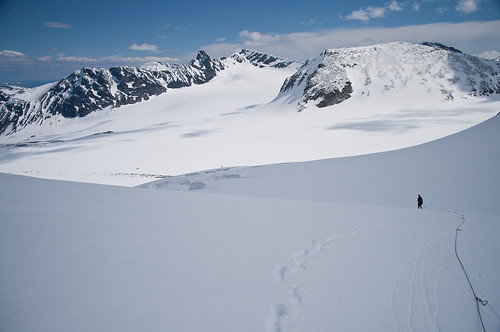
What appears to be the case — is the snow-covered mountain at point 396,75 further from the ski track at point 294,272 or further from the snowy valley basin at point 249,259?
the ski track at point 294,272

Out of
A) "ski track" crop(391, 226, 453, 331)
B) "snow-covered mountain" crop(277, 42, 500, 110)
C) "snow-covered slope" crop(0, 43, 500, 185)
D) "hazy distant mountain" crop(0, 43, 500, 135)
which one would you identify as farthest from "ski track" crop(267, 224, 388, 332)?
"snow-covered mountain" crop(277, 42, 500, 110)

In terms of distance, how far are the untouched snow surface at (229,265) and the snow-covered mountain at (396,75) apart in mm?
54561

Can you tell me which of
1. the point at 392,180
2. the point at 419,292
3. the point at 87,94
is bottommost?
the point at 419,292

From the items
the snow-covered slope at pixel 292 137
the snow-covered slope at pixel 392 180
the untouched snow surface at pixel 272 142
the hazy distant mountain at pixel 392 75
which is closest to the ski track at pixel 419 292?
the snow-covered slope at pixel 392 180

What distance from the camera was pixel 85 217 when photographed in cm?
559

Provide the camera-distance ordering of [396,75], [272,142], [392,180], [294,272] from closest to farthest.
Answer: [294,272] → [392,180] → [272,142] → [396,75]

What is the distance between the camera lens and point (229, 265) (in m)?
4.21

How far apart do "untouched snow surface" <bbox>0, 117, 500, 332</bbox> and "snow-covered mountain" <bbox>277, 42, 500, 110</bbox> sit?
54.6 m

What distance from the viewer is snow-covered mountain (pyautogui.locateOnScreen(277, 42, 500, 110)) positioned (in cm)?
5378

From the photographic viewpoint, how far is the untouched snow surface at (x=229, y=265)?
10.0 feet

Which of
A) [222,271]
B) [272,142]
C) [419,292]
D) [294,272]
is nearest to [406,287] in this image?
[419,292]

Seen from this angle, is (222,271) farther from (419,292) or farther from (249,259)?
(419,292)

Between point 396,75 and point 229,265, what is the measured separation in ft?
229

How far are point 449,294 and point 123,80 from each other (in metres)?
171
